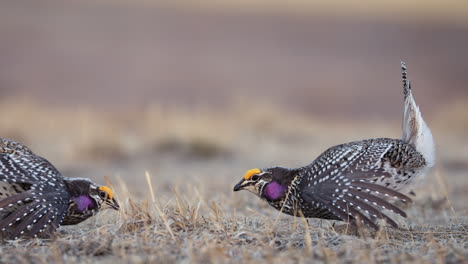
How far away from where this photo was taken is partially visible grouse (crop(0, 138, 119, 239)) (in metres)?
4.51

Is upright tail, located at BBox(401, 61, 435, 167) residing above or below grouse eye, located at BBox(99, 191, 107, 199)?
above

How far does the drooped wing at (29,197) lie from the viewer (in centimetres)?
449

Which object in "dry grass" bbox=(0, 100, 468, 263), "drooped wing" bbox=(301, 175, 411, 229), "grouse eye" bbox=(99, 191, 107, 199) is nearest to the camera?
"dry grass" bbox=(0, 100, 468, 263)

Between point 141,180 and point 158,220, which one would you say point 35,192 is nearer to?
point 158,220

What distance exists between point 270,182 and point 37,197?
184cm

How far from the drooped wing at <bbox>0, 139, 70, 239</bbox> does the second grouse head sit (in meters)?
1.48

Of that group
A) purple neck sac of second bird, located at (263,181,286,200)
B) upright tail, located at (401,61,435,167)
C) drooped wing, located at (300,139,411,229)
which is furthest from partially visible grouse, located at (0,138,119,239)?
upright tail, located at (401,61,435,167)

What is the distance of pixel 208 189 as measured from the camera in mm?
7715

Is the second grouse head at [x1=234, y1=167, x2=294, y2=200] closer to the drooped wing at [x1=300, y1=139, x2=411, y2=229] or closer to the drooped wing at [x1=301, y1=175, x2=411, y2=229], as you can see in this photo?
the drooped wing at [x1=300, y1=139, x2=411, y2=229]

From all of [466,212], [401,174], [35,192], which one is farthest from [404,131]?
[35,192]

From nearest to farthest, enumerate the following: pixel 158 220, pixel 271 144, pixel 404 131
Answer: pixel 158 220, pixel 404 131, pixel 271 144

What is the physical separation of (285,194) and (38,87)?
1792cm

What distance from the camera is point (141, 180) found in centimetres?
888

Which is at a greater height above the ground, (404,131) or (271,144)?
(404,131)
